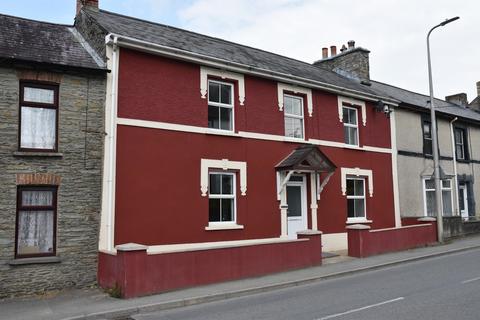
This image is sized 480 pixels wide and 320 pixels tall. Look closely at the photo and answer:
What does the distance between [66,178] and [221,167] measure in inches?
181

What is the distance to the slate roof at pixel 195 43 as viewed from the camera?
1384 centimetres

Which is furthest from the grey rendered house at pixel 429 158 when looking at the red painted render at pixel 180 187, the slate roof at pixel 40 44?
the slate roof at pixel 40 44

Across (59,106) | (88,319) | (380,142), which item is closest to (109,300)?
(88,319)

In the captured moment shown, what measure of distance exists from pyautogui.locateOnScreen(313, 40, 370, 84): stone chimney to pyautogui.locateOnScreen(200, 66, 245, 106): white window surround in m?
9.13

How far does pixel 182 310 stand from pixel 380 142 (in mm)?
13088

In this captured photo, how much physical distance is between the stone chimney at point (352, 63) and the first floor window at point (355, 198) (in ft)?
19.1

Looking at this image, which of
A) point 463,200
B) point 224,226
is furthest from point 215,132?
point 463,200

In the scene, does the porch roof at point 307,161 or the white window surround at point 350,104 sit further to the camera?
the white window surround at point 350,104

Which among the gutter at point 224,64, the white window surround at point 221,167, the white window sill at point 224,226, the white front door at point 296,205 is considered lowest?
the white window sill at point 224,226

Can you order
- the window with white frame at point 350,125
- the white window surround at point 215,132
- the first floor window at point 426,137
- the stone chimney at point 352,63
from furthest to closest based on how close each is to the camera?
the stone chimney at point 352,63
the first floor window at point 426,137
the window with white frame at point 350,125
the white window surround at point 215,132

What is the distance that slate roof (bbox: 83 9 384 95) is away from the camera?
545 inches

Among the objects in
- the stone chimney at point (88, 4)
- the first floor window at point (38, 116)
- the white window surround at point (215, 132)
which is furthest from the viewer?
the stone chimney at point (88, 4)

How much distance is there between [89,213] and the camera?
11797 millimetres

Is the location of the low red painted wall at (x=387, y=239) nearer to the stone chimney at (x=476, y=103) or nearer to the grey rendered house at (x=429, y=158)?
the grey rendered house at (x=429, y=158)
